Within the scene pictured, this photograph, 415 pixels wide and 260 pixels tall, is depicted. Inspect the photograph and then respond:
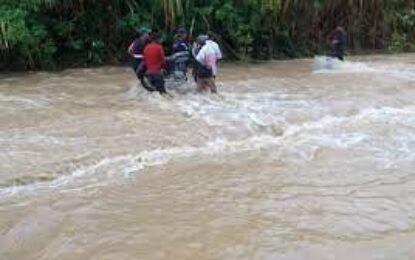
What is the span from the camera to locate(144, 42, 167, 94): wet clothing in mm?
12484

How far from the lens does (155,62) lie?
41.1ft

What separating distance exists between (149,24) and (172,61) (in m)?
4.97

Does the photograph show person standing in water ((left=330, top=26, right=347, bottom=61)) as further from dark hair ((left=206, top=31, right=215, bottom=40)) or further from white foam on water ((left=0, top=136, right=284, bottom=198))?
white foam on water ((left=0, top=136, right=284, bottom=198))

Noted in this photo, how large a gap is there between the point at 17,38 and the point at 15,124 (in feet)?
17.2

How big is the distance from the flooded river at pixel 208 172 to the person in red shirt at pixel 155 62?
31cm

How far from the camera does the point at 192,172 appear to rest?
Result: 892 centimetres

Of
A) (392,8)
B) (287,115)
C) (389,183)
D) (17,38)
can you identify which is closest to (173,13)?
(17,38)

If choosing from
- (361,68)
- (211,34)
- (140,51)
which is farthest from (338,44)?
(140,51)

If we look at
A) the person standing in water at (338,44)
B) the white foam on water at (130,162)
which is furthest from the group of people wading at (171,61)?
the person standing in water at (338,44)

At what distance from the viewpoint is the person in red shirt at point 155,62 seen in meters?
12.5

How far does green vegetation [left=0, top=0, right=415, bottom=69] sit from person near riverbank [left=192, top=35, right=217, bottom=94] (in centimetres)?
478

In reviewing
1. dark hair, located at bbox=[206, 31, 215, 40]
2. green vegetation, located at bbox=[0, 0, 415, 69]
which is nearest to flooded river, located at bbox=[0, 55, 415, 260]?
green vegetation, located at bbox=[0, 0, 415, 69]

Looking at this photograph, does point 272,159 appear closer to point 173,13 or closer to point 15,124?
point 15,124

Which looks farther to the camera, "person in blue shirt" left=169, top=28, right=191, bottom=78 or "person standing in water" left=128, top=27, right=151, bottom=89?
"person in blue shirt" left=169, top=28, right=191, bottom=78
